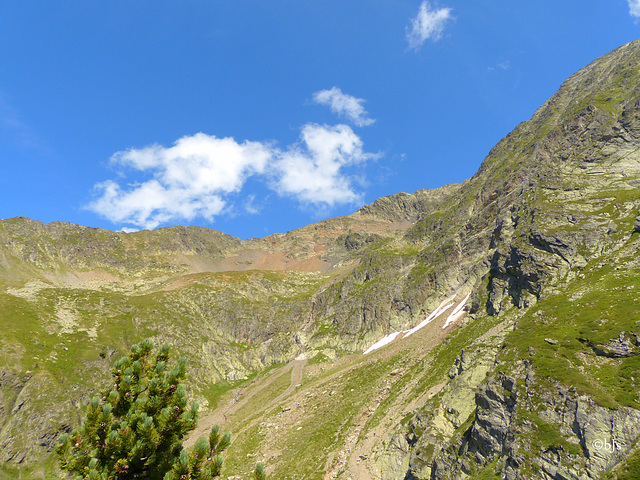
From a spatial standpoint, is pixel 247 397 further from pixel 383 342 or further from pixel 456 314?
pixel 456 314

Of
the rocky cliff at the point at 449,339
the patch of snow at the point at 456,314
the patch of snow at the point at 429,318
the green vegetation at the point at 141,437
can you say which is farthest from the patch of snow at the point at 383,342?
the green vegetation at the point at 141,437

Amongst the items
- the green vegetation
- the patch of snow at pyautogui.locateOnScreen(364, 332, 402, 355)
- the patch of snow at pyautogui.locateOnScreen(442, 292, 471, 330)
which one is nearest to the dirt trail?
the patch of snow at pyautogui.locateOnScreen(364, 332, 402, 355)

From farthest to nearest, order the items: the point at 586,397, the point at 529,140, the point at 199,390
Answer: the point at 529,140
the point at 199,390
the point at 586,397

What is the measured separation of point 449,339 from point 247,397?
254 feet

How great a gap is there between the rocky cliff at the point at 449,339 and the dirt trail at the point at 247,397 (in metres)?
1.56

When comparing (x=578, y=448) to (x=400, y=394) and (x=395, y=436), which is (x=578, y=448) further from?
(x=400, y=394)

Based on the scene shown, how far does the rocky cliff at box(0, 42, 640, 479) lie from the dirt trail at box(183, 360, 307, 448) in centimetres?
156

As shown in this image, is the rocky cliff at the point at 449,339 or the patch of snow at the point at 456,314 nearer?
the rocky cliff at the point at 449,339

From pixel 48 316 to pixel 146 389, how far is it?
153007mm

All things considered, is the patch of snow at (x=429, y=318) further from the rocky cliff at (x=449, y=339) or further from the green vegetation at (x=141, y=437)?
→ the green vegetation at (x=141, y=437)

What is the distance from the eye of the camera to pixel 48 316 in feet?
418

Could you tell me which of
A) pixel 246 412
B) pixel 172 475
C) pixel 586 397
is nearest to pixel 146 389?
pixel 172 475

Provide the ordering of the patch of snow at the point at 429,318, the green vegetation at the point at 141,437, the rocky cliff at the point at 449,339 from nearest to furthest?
the green vegetation at the point at 141,437, the rocky cliff at the point at 449,339, the patch of snow at the point at 429,318

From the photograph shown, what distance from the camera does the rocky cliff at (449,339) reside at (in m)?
30.6
